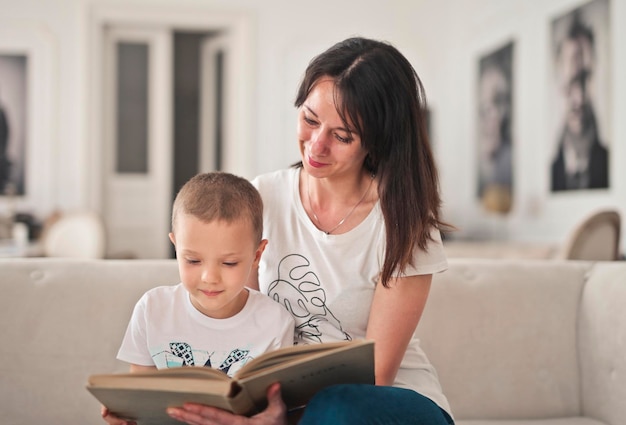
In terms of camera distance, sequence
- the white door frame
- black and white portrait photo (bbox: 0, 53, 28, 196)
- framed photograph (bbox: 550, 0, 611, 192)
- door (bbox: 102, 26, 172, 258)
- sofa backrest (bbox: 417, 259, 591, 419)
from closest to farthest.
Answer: sofa backrest (bbox: 417, 259, 591, 419) → framed photograph (bbox: 550, 0, 611, 192) → black and white portrait photo (bbox: 0, 53, 28, 196) → the white door frame → door (bbox: 102, 26, 172, 258)

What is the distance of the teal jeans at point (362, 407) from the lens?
1.20 m

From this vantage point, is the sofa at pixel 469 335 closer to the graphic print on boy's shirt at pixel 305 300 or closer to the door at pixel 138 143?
the graphic print on boy's shirt at pixel 305 300

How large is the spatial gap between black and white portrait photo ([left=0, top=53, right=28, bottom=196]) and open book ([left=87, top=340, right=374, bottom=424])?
5948 mm

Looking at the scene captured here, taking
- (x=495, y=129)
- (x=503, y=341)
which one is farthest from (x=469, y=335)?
(x=495, y=129)

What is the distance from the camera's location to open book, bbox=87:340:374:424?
43.9 inches

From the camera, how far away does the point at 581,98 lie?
16.0 ft

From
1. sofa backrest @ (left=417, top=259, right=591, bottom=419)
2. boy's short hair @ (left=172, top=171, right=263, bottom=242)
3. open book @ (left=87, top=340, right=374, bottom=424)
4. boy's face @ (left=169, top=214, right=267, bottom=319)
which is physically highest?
boy's short hair @ (left=172, top=171, right=263, bottom=242)

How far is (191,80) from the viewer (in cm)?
853

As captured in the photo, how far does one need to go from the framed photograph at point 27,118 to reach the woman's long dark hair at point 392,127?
5663mm

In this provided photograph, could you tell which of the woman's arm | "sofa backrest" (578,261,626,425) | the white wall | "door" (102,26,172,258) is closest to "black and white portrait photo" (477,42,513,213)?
the white wall

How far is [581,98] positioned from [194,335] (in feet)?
13.2

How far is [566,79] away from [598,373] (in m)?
3.45

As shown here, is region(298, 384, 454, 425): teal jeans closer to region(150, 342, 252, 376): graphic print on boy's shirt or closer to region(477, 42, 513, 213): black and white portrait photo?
region(150, 342, 252, 376): graphic print on boy's shirt

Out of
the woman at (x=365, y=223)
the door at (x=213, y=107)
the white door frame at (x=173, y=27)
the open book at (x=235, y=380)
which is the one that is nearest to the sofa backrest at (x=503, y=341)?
the woman at (x=365, y=223)
